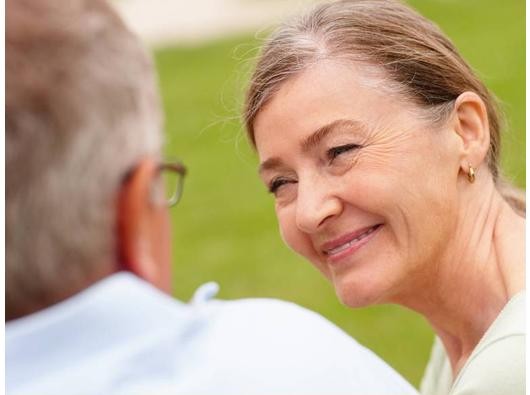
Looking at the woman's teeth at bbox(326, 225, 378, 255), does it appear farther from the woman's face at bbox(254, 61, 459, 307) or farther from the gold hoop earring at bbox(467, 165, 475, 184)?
the gold hoop earring at bbox(467, 165, 475, 184)

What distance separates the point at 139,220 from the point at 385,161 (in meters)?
0.74

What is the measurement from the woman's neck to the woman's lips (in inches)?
7.0

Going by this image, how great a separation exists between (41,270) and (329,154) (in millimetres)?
837

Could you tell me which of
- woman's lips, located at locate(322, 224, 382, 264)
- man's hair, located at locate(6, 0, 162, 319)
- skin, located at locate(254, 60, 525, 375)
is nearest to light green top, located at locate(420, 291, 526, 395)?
skin, located at locate(254, 60, 525, 375)

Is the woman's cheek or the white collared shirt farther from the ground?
the white collared shirt

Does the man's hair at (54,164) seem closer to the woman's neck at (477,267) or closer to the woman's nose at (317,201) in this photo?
the woman's nose at (317,201)

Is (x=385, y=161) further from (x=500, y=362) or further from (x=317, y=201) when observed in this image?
(x=500, y=362)

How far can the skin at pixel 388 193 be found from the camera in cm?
276

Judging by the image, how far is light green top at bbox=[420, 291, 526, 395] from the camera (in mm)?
2436

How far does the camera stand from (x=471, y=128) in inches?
113

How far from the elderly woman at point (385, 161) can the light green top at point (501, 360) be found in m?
0.05

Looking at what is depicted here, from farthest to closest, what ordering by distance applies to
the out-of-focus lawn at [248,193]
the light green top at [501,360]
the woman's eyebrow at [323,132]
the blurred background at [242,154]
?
the out-of-focus lawn at [248,193] < the blurred background at [242,154] < the woman's eyebrow at [323,132] < the light green top at [501,360]

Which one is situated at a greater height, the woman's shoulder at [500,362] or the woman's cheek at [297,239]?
the woman's cheek at [297,239]

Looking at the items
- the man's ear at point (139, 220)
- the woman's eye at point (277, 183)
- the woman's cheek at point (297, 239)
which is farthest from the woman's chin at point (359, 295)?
the man's ear at point (139, 220)
